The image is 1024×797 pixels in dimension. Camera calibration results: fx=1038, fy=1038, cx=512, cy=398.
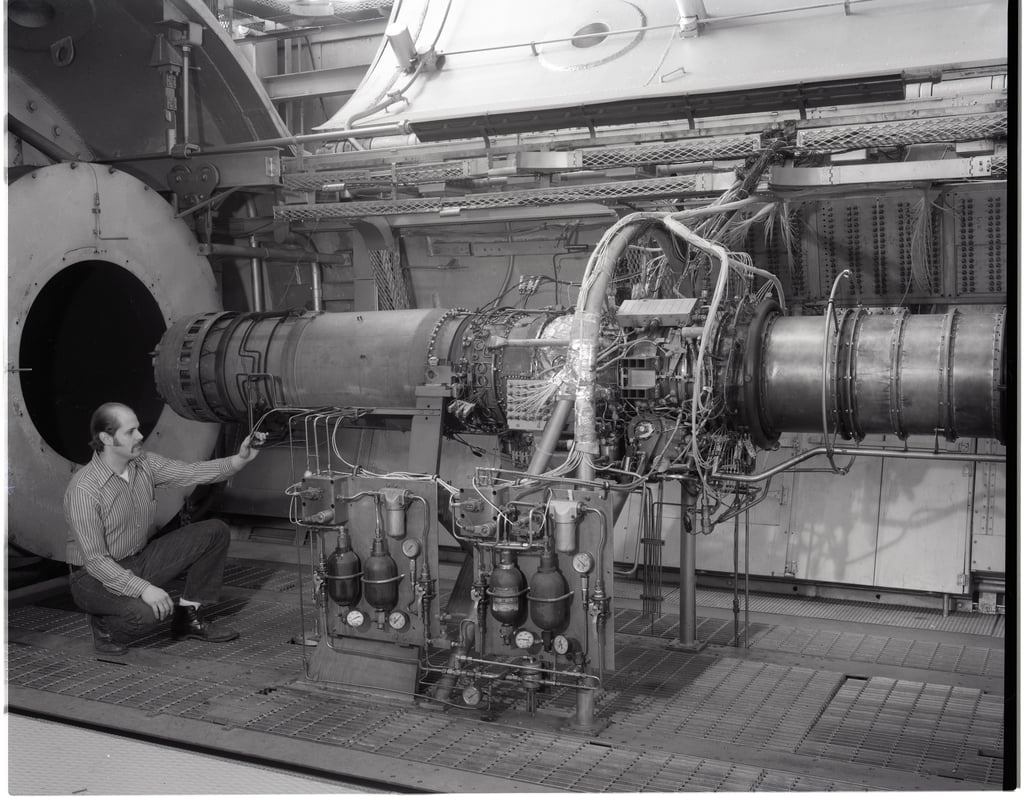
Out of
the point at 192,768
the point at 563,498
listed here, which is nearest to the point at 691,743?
the point at 563,498

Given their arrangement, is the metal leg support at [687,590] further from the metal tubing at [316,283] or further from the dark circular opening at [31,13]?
the dark circular opening at [31,13]

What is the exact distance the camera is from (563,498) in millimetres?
3777

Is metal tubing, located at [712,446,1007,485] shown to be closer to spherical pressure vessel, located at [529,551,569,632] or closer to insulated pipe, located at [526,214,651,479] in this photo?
insulated pipe, located at [526,214,651,479]

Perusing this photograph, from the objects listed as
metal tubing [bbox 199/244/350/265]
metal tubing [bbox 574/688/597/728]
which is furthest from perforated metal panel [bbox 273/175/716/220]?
metal tubing [bbox 574/688/597/728]

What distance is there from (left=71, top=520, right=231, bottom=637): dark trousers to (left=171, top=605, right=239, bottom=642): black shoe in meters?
0.07

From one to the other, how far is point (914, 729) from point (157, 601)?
312 centimetres

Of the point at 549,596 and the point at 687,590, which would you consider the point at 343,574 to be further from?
the point at 687,590

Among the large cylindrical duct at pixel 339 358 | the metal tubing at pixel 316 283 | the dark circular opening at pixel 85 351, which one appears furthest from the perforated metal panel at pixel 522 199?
the dark circular opening at pixel 85 351

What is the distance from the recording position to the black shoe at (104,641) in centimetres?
470

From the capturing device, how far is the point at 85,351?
20.0ft

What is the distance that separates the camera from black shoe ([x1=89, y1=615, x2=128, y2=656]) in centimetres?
470

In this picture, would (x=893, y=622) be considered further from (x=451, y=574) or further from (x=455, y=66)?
(x=455, y=66)

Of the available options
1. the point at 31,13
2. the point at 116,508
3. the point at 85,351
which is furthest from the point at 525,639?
the point at 31,13

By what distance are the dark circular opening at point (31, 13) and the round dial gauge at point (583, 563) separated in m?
4.42
